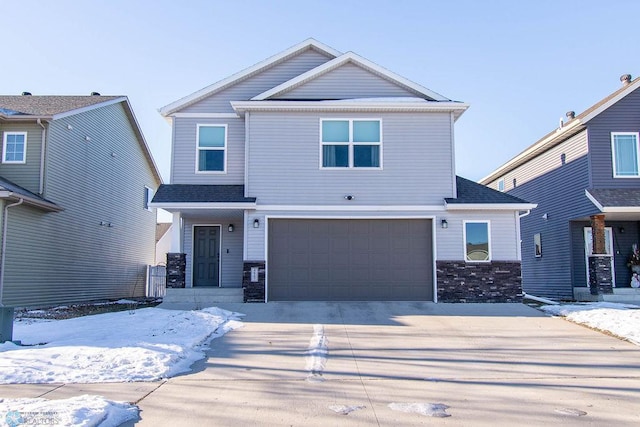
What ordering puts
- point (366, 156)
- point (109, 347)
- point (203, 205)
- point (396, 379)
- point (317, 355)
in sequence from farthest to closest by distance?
point (366, 156) → point (203, 205) → point (317, 355) → point (109, 347) → point (396, 379)

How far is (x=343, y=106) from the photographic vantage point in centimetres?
1448

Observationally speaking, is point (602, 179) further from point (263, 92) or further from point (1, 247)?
point (1, 247)

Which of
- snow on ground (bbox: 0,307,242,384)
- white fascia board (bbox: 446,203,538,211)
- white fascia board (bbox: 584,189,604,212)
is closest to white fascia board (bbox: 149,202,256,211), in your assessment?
snow on ground (bbox: 0,307,242,384)

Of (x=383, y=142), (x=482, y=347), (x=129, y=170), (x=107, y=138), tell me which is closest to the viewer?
(x=482, y=347)

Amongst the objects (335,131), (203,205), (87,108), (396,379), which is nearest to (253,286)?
(203,205)

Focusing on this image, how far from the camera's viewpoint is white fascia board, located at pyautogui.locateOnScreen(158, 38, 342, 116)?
1536cm

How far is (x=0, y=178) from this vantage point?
48.9ft

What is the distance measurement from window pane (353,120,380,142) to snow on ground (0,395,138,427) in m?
10.2

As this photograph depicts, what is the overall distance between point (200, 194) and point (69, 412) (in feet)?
31.7

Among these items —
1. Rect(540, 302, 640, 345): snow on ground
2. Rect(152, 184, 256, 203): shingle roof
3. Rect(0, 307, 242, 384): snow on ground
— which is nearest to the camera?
Rect(0, 307, 242, 384): snow on ground

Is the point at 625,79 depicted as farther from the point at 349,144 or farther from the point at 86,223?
the point at 86,223

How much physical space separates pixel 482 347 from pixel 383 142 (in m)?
6.91

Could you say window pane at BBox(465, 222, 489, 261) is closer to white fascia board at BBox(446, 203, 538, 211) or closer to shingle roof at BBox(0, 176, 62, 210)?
white fascia board at BBox(446, 203, 538, 211)

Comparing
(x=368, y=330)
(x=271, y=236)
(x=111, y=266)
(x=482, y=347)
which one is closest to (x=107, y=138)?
(x=111, y=266)
